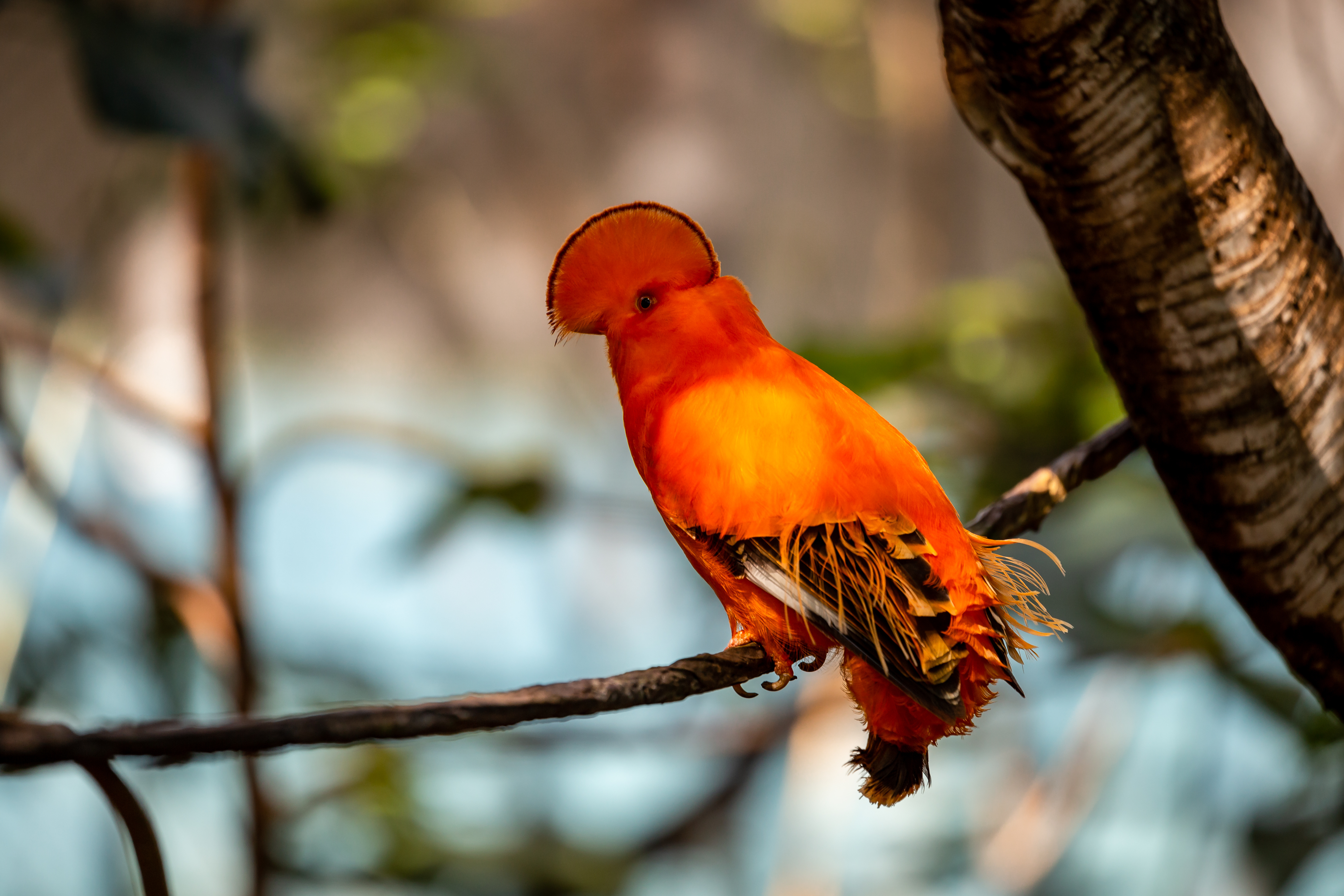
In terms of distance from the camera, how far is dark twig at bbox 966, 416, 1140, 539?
0.61 m

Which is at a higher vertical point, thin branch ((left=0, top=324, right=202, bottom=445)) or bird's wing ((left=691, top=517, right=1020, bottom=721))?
thin branch ((left=0, top=324, right=202, bottom=445))

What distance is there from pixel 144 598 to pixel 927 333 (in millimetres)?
1165

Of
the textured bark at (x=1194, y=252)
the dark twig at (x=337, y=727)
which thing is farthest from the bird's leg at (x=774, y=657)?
the textured bark at (x=1194, y=252)

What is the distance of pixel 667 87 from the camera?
257cm

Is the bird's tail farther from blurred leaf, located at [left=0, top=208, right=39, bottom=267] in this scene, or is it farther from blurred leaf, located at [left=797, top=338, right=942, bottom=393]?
blurred leaf, located at [left=0, top=208, right=39, bottom=267]

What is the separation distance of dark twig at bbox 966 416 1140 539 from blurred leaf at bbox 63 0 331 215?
0.84 m

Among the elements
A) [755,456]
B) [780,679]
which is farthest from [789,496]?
[780,679]

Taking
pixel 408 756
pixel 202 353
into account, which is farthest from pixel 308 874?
pixel 202 353

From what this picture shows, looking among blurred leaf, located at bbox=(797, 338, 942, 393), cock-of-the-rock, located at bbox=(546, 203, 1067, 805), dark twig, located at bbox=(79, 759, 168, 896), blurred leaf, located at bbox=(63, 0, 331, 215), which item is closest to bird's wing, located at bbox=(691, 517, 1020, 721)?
cock-of-the-rock, located at bbox=(546, 203, 1067, 805)

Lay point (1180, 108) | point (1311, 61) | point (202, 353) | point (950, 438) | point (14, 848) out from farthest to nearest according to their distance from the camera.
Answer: point (1311, 61)
point (14, 848)
point (950, 438)
point (202, 353)
point (1180, 108)

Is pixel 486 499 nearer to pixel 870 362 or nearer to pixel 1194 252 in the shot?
pixel 870 362

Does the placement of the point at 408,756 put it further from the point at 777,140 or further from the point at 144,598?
the point at 777,140

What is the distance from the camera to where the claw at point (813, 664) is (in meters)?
0.55

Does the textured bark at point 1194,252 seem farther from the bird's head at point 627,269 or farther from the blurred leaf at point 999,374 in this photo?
the blurred leaf at point 999,374
